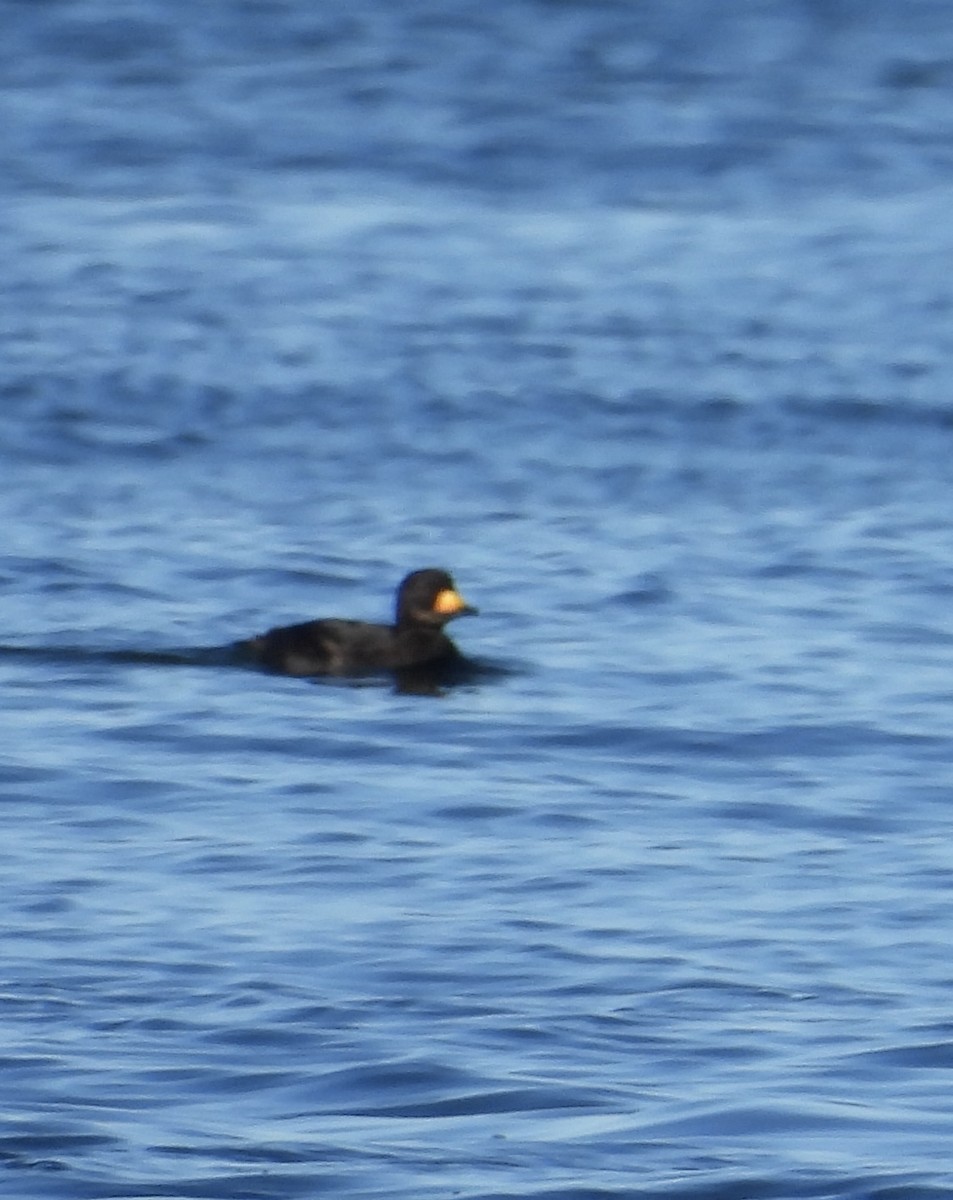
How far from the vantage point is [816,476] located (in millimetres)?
18266

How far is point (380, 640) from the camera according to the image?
Answer: 14.5 meters

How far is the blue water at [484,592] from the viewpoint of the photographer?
770 centimetres

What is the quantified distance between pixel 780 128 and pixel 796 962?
21.3 meters

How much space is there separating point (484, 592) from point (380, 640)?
1.47 metres

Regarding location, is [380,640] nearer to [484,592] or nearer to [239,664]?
[239,664]

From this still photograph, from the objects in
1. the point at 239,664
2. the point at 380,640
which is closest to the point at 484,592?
the point at 380,640

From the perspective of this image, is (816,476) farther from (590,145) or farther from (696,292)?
(590,145)

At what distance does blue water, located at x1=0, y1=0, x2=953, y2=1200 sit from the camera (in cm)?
770

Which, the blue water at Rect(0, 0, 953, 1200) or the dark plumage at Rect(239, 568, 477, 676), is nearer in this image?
the blue water at Rect(0, 0, 953, 1200)

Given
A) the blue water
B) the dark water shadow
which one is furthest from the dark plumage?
the blue water

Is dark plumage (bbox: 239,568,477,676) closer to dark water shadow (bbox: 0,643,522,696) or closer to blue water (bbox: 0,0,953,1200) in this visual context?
dark water shadow (bbox: 0,643,522,696)

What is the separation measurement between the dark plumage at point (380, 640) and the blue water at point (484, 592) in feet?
0.57

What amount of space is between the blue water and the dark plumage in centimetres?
17

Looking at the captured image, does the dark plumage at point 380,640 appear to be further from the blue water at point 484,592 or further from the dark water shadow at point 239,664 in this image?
the blue water at point 484,592
